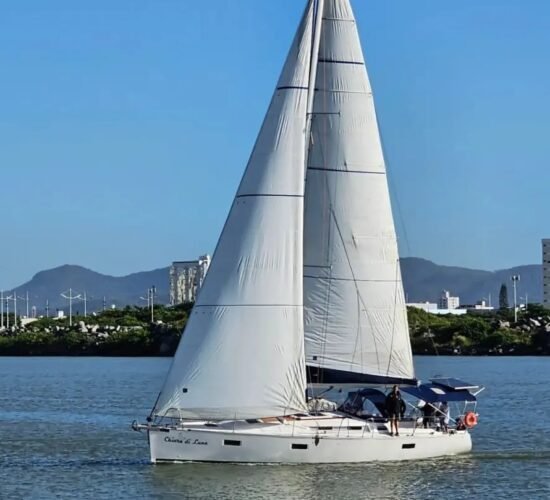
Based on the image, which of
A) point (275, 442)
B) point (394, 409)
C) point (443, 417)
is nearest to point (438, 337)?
point (443, 417)

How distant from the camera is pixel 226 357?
1519 inches

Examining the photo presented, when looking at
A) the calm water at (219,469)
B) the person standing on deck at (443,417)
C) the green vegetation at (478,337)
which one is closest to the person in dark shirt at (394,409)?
the calm water at (219,469)

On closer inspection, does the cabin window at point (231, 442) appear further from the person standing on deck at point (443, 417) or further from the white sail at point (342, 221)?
the person standing on deck at point (443, 417)

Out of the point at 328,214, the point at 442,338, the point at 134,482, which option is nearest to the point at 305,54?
the point at 328,214

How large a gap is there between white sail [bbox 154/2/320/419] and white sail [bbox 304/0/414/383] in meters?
1.17

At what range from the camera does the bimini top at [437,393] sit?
40.5 meters

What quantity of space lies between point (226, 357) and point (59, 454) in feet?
35.0

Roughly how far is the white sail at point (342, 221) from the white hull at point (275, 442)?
206 centimetres

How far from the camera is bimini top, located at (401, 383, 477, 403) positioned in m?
40.5

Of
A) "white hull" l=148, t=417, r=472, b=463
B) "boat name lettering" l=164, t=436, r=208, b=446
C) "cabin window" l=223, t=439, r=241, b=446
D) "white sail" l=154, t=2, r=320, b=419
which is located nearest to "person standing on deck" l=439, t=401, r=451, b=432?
"white hull" l=148, t=417, r=472, b=463

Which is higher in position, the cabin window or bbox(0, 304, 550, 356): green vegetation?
bbox(0, 304, 550, 356): green vegetation

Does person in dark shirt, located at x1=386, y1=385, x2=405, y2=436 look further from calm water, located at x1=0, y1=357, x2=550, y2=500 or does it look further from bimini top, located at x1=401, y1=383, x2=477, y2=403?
calm water, located at x1=0, y1=357, x2=550, y2=500

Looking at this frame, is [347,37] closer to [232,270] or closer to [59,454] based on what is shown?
[232,270]

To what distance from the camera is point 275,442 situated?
38.1 meters
